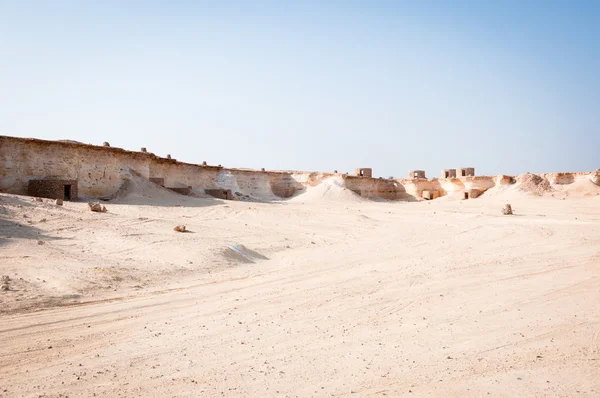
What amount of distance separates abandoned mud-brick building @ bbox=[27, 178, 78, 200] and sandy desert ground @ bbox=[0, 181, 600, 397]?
4.83 metres

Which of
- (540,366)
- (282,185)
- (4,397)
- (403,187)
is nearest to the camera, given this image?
(4,397)

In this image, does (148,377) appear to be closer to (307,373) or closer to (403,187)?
(307,373)

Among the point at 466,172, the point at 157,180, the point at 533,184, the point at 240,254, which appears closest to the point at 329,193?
the point at 157,180

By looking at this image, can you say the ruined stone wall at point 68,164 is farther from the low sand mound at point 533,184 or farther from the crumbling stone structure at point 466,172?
the low sand mound at point 533,184

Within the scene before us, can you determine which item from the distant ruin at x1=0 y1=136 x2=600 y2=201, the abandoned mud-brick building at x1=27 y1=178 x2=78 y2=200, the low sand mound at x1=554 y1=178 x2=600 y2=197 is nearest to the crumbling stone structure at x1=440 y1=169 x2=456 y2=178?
the distant ruin at x1=0 y1=136 x2=600 y2=201

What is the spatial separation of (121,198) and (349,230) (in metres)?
10.3

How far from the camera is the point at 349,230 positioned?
14703mm

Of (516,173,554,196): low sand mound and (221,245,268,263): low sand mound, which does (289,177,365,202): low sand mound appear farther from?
(221,245,268,263): low sand mound

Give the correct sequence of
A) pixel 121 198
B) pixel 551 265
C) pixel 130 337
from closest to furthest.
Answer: pixel 130 337 → pixel 551 265 → pixel 121 198

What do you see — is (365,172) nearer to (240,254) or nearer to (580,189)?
(580,189)

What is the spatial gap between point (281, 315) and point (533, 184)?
32.9 metres

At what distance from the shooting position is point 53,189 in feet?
52.2

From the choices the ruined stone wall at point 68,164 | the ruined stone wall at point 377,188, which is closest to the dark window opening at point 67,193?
the ruined stone wall at point 68,164

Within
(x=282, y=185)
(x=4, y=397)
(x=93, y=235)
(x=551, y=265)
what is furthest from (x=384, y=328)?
(x=282, y=185)
